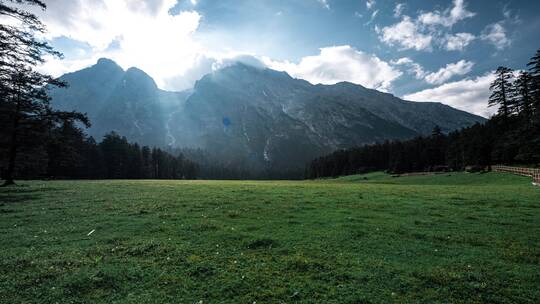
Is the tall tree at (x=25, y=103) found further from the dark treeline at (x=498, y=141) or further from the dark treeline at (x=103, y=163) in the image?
the dark treeline at (x=498, y=141)

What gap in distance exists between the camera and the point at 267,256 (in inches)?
442

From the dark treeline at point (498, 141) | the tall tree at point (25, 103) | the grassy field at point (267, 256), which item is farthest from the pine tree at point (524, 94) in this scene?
the tall tree at point (25, 103)

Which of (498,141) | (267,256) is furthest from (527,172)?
(267,256)

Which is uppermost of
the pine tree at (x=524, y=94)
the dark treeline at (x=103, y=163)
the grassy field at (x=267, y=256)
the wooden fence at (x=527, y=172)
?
the pine tree at (x=524, y=94)

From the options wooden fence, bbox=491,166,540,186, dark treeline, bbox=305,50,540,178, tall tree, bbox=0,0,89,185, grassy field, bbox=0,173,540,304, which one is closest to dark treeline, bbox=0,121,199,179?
tall tree, bbox=0,0,89,185

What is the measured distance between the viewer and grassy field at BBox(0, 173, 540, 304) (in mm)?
8367

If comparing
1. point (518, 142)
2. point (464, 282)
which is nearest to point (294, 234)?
point (464, 282)

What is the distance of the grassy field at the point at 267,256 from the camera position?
329 inches

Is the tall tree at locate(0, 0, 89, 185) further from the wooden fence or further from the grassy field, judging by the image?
the wooden fence

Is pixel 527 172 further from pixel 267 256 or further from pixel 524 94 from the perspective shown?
pixel 267 256

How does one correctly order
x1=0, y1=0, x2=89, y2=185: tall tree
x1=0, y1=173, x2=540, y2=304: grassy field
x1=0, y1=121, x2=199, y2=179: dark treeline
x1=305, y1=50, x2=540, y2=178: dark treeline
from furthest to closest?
1. x1=0, y1=121, x2=199, y2=179: dark treeline
2. x1=305, y1=50, x2=540, y2=178: dark treeline
3. x1=0, y1=0, x2=89, y2=185: tall tree
4. x1=0, y1=173, x2=540, y2=304: grassy field

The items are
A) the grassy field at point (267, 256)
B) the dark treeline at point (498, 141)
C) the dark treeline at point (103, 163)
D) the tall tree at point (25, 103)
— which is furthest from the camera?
the dark treeline at point (103, 163)

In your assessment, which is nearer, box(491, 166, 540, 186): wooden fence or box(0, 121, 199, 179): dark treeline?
box(491, 166, 540, 186): wooden fence

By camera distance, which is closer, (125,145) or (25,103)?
(25,103)
